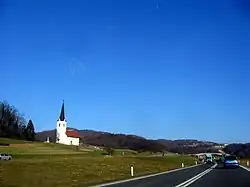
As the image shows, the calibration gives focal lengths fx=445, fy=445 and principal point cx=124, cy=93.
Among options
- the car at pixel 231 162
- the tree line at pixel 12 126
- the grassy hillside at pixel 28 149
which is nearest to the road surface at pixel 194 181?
the car at pixel 231 162

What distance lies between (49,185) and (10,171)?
7489 mm

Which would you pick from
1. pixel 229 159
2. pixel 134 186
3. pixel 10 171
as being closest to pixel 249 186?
pixel 134 186

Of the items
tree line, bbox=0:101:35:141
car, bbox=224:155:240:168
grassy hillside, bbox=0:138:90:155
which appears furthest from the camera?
tree line, bbox=0:101:35:141

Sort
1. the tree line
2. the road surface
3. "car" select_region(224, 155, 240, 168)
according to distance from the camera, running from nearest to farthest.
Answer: the road surface < "car" select_region(224, 155, 240, 168) < the tree line

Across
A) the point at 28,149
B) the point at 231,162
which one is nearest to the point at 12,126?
the point at 28,149

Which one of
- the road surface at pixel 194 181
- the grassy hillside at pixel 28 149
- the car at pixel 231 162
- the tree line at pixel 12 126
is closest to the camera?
the road surface at pixel 194 181

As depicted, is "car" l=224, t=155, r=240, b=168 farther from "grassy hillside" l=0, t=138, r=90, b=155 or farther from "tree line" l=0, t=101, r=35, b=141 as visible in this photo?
"tree line" l=0, t=101, r=35, b=141

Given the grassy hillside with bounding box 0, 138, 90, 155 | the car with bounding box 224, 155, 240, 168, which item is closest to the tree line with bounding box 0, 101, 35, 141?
the grassy hillside with bounding box 0, 138, 90, 155

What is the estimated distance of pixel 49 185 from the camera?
2672 cm

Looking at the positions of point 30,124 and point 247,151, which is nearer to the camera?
point 247,151

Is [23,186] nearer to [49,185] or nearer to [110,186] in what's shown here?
[49,185]

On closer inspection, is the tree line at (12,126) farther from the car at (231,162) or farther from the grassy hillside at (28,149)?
the car at (231,162)

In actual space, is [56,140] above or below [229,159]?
above

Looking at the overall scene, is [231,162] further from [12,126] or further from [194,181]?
[12,126]
